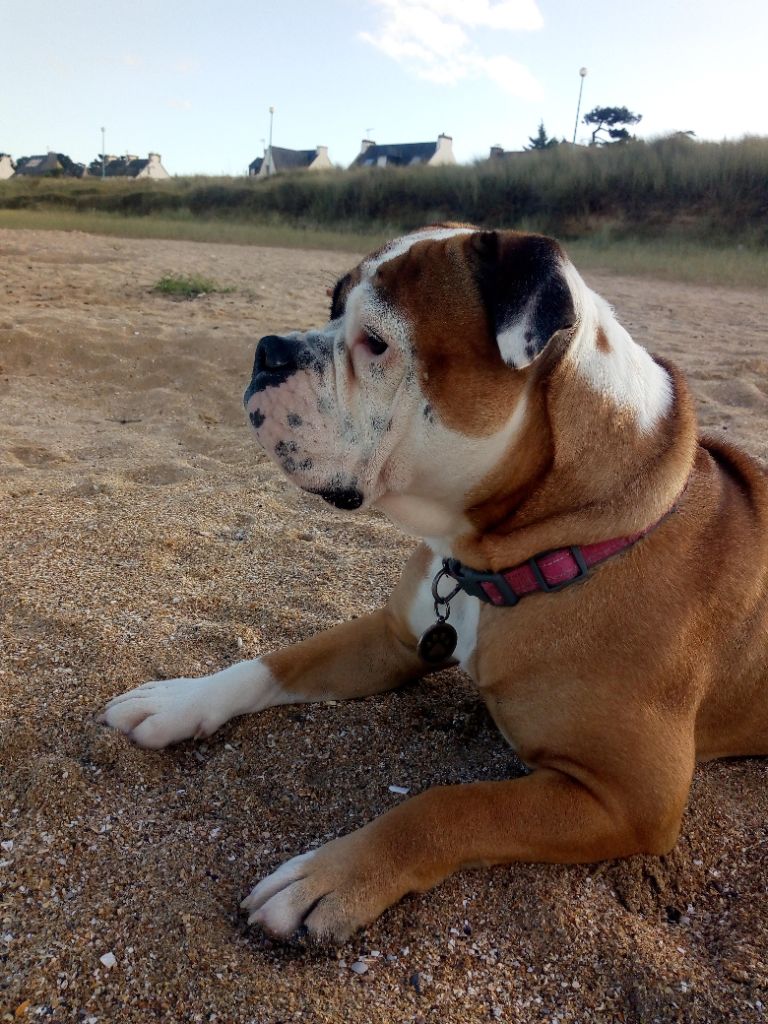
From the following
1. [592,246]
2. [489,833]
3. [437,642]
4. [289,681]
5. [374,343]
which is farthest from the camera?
[592,246]

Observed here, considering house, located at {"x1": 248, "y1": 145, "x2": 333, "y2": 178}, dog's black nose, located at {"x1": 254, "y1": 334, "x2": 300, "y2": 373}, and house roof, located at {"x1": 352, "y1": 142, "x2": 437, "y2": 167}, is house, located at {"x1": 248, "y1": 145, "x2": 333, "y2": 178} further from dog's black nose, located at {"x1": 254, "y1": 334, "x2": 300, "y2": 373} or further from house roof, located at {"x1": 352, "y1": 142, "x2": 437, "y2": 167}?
dog's black nose, located at {"x1": 254, "y1": 334, "x2": 300, "y2": 373}

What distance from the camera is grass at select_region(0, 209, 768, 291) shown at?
1312cm

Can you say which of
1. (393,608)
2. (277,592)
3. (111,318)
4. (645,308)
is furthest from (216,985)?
(645,308)

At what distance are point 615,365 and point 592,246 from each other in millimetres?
15938

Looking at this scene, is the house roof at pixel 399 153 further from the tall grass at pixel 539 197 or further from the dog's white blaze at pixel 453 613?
the dog's white blaze at pixel 453 613

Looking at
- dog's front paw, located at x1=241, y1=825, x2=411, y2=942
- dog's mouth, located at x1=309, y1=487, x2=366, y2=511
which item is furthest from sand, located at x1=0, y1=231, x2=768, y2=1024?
dog's mouth, located at x1=309, y1=487, x2=366, y2=511

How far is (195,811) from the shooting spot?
7.13 feet

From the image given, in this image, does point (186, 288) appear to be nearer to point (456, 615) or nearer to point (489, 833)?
point (456, 615)

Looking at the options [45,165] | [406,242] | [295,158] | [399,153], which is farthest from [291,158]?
[406,242]

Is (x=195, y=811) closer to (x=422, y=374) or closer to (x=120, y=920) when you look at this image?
(x=120, y=920)

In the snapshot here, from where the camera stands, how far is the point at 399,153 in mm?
52406

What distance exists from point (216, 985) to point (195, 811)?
543 millimetres

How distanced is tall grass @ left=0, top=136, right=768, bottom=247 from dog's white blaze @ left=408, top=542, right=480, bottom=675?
16.1 m

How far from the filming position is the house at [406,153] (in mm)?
51000
